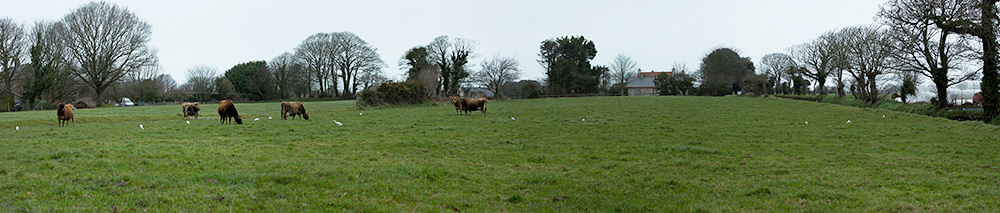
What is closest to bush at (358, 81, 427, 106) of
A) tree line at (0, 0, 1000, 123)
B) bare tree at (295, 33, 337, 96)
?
tree line at (0, 0, 1000, 123)

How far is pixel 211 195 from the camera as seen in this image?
6.40 metres

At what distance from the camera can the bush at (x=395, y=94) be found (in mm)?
38875

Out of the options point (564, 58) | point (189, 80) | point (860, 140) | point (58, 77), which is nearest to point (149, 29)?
point (58, 77)

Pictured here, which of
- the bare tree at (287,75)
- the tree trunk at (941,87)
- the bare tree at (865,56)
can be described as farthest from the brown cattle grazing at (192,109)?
the bare tree at (287,75)

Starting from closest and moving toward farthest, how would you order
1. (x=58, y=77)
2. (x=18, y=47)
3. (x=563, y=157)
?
1. (x=563, y=157)
2. (x=18, y=47)
3. (x=58, y=77)

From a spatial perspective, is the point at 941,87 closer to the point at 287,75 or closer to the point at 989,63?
the point at 989,63

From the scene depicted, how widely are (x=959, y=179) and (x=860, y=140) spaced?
21.8ft

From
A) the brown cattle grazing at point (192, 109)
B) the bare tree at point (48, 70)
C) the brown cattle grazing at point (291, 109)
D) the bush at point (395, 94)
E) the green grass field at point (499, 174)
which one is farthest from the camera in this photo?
the bare tree at point (48, 70)

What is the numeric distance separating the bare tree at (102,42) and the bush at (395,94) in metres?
25.5

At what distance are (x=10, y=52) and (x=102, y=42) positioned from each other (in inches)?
282

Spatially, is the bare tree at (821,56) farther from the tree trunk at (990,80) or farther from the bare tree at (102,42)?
the bare tree at (102,42)

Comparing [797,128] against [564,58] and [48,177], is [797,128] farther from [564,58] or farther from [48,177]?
[564,58]

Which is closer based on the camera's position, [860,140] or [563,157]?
[563,157]

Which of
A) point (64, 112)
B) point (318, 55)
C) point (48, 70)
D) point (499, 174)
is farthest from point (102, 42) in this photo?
point (499, 174)
